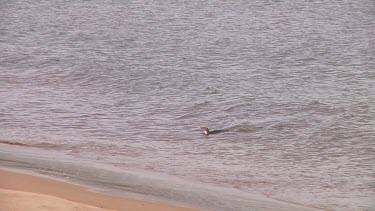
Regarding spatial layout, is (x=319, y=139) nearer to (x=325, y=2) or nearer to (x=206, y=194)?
(x=206, y=194)

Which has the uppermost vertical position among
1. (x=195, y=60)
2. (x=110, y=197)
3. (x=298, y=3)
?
(x=298, y=3)

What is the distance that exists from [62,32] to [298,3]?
7.36 m

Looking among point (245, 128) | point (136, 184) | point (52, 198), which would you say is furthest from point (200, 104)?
point (52, 198)

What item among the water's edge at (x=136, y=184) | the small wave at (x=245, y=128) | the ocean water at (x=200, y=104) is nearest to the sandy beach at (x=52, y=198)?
the water's edge at (x=136, y=184)

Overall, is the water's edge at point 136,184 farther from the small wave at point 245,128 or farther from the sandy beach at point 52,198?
the small wave at point 245,128

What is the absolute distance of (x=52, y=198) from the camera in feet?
23.0

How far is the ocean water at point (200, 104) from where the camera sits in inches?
333

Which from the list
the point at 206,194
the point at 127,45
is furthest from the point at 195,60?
the point at 206,194

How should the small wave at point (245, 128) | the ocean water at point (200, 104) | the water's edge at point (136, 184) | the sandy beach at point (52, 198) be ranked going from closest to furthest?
the sandy beach at point (52, 198), the water's edge at point (136, 184), the ocean water at point (200, 104), the small wave at point (245, 128)

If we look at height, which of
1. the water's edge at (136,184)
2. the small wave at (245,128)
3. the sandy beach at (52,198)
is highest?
the small wave at (245,128)

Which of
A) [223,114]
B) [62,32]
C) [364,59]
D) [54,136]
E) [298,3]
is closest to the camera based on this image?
[54,136]

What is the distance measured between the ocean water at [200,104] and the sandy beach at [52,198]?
341mm

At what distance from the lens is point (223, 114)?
11.7 m

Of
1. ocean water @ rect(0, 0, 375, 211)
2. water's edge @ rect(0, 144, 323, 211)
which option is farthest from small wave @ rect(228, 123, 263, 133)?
water's edge @ rect(0, 144, 323, 211)
